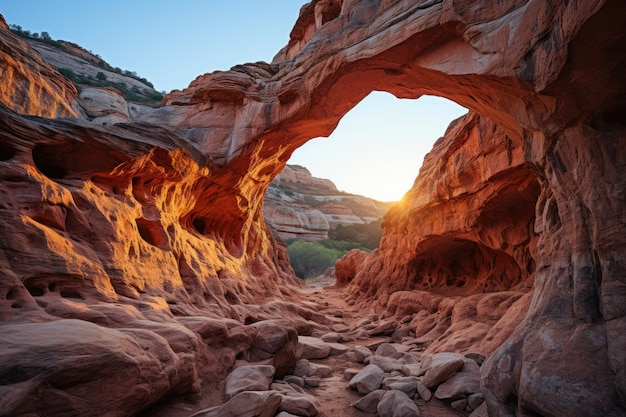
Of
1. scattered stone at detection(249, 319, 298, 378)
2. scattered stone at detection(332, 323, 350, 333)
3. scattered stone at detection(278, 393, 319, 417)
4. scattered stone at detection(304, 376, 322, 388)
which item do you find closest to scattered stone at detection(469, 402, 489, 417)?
scattered stone at detection(278, 393, 319, 417)

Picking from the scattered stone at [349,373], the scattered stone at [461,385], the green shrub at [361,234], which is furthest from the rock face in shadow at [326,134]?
the green shrub at [361,234]

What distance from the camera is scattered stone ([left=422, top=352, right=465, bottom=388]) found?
4.76 metres

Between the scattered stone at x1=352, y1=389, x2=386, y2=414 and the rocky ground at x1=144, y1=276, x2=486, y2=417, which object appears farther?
the scattered stone at x1=352, y1=389, x2=386, y2=414

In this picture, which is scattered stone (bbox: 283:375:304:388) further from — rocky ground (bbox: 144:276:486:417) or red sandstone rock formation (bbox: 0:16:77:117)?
red sandstone rock formation (bbox: 0:16:77:117)

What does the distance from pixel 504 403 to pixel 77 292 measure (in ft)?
18.9

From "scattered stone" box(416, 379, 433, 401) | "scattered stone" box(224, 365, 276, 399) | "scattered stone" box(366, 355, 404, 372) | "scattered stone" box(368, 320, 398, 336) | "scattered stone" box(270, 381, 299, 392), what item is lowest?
"scattered stone" box(368, 320, 398, 336)

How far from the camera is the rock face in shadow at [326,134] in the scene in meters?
3.25

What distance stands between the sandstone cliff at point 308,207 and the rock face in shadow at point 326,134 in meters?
19.4

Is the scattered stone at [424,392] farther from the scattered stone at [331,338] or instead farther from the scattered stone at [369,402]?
the scattered stone at [331,338]

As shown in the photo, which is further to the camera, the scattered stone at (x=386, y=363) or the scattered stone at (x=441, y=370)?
the scattered stone at (x=386, y=363)

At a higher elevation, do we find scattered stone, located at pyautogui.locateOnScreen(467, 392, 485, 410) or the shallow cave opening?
the shallow cave opening

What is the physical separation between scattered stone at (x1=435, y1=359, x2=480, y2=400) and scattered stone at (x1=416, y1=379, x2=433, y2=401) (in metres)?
0.11

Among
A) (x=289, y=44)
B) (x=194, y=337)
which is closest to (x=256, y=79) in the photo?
(x=289, y=44)

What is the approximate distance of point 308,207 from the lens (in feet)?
172
